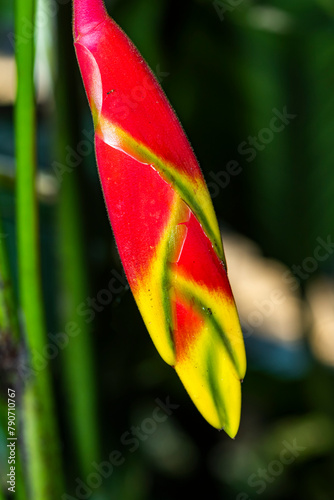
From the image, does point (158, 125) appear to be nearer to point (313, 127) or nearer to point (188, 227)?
point (188, 227)

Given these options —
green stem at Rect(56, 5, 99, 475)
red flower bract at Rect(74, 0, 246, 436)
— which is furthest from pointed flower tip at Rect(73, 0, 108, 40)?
green stem at Rect(56, 5, 99, 475)

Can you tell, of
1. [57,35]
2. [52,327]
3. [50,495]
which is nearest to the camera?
[50,495]

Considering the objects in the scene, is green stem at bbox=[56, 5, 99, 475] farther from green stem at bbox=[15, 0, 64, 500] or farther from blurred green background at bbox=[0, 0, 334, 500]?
green stem at bbox=[15, 0, 64, 500]

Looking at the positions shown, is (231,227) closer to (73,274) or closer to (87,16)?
(73,274)

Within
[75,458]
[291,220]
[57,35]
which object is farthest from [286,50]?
[75,458]

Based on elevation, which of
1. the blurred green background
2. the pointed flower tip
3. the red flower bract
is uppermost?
the pointed flower tip

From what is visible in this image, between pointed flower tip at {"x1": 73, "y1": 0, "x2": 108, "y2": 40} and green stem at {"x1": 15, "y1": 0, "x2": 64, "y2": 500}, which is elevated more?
pointed flower tip at {"x1": 73, "y1": 0, "x2": 108, "y2": 40}
